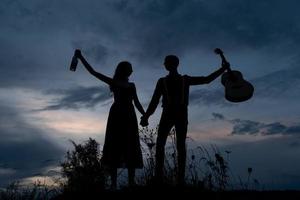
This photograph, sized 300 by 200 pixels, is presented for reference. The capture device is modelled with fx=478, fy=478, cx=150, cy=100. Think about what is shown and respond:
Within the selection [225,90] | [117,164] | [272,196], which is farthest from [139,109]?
[272,196]

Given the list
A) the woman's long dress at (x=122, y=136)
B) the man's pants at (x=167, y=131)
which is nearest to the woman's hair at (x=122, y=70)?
the woman's long dress at (x=122, y=136)

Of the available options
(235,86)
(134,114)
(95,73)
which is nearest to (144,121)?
(134,114)

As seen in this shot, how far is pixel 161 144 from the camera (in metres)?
8.38

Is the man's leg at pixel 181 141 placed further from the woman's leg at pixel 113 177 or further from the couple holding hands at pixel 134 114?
the woman's leg at pixel 113 177

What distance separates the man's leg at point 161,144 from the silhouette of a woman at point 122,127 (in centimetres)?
61

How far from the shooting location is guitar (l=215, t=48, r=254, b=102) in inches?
349

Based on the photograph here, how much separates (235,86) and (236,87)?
0.03m

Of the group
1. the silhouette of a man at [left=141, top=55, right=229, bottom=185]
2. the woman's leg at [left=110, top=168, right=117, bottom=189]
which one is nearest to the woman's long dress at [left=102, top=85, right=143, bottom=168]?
the woman's leg at [left=110, top=168, right=117, bottom=189]

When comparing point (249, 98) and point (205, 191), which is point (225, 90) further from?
point (205, 191)

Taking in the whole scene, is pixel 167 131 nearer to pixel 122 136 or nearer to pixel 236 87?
pixel 122 136

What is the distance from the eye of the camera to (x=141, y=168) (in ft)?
29.1

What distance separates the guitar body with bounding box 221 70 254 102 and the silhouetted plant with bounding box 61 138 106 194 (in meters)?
2.92

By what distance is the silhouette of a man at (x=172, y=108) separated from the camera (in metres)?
8.34

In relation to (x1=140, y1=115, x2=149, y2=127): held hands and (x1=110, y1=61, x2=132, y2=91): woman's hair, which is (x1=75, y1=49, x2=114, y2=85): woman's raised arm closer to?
(x1=110, y1=61, x2=132, y2=91): woman's hair
